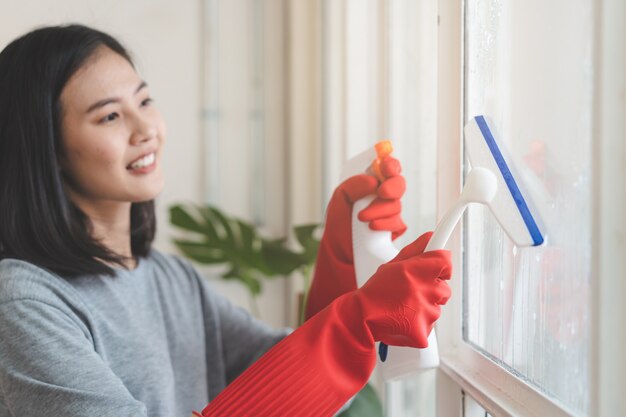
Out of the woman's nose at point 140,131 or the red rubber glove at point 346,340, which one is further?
the woman's nose at point 140,131

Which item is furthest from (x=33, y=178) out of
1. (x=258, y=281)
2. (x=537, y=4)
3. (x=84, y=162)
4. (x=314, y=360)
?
(x=258, y=281)

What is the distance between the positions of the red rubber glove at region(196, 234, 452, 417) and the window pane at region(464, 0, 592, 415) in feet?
0.37

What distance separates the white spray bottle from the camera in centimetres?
79

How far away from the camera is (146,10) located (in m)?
1.83

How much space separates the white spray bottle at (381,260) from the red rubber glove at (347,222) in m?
0.02

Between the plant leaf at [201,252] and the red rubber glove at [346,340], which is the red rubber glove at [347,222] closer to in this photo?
the red rubber glove at [346,340]

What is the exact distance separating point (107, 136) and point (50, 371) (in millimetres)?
401

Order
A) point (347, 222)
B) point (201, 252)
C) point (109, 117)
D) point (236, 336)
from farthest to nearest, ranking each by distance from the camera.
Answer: point (201, 252) → point (236, 336) → point (109, 117) → point (347, 222)

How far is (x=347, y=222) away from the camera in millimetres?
940

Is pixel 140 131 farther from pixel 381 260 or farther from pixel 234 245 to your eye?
pixel 234 245

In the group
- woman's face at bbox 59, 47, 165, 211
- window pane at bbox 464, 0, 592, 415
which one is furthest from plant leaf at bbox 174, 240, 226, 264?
window pane at bbox 464, 0, 592, 415

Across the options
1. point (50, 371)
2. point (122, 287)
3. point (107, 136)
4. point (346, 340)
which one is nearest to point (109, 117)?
point (107, 136)

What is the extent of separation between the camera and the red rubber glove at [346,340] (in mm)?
661

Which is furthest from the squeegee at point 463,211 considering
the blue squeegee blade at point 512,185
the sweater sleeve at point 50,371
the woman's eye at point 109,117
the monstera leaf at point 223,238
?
the monstera leaf at point 223,238
